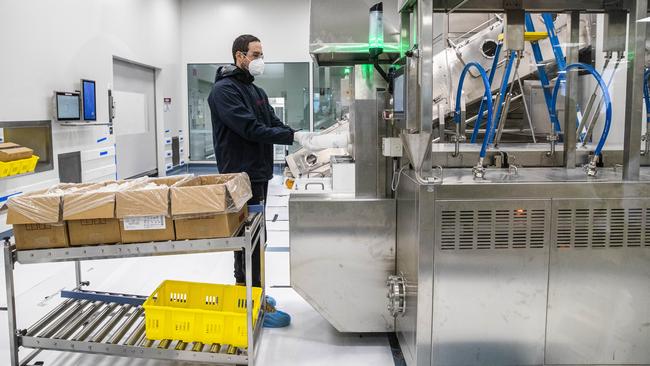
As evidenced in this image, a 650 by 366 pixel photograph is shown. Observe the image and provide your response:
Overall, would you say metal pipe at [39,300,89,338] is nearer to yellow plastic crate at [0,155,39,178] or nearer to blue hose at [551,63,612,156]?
yellow plastic crate at [0,155,39,178]

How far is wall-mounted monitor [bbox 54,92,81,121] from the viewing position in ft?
17.7

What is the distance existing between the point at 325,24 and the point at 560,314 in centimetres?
177

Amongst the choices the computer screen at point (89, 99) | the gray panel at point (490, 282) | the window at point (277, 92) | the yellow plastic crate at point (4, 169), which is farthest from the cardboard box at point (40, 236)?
the window at point (277, 92)

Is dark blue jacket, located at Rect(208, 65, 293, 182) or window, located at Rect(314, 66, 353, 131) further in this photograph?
window, located at Rect(314, 66, 353, 131)

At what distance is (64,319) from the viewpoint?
2730 millimetres

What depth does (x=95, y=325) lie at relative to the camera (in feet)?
8.78

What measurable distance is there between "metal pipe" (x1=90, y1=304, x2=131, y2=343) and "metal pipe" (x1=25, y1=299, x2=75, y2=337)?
29 cm

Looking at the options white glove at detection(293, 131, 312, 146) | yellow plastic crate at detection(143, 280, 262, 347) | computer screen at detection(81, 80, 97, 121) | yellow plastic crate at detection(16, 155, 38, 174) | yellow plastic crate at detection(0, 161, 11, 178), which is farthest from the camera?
computer screen at detection(81, 80, 97, 121)

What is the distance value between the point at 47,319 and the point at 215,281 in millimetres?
1311

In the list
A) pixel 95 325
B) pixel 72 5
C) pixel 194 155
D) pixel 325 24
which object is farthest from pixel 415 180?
pixel 194 155

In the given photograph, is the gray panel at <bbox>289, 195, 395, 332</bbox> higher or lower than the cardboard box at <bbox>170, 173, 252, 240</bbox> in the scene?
lower

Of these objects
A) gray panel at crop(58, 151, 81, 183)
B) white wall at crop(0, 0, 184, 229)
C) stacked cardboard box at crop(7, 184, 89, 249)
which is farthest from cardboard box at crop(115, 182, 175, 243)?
gray panel at crop(58, 151, 81, 183)

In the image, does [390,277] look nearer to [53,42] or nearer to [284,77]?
[53,42]

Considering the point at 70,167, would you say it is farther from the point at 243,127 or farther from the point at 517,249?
the point at 517,249
